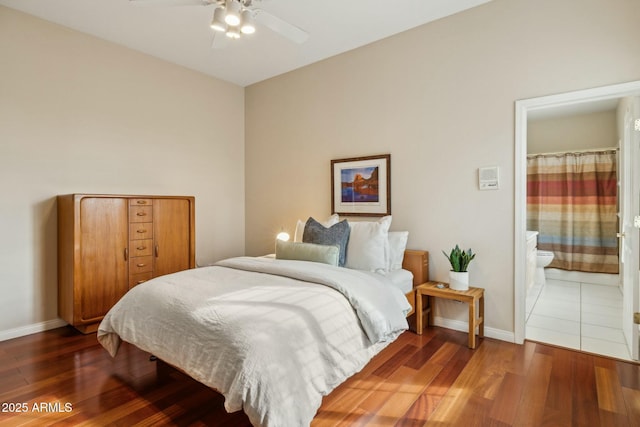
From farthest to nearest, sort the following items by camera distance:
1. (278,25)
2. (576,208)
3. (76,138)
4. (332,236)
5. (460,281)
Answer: (576,208) → (76,138) → (332,236) → (460,281) → (278,25)

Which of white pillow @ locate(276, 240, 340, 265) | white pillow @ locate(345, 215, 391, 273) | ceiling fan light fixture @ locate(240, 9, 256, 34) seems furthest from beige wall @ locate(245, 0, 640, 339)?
ceiling fan light fixture @ locate(240, 9, 256, 34)

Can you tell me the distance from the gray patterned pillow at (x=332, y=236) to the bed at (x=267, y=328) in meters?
A: 0.42

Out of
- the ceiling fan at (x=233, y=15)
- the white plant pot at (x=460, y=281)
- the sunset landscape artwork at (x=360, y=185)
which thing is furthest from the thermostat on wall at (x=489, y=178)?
the ceiling fan at (x=233, y=15)

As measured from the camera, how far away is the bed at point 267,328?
60.9 inches

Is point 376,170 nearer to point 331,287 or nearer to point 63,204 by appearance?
point 331,287

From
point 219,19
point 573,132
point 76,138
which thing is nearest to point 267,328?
point 219,19

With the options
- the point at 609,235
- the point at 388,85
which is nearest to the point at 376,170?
the point at 388,85

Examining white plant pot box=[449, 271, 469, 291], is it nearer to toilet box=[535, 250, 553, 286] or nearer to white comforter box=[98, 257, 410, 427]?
white comforter box=[98, 257, 410, 427]

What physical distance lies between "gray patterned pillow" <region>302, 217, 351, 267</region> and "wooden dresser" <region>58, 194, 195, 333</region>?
1.56m

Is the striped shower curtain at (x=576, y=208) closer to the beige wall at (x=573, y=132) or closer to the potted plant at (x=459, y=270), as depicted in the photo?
the beige wall at (x=573, y=132)

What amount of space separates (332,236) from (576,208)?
4.13 meters

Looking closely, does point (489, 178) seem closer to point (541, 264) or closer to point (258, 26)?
point (258, 26)

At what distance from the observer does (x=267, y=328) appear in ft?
5.52

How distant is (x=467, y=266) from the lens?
120 inches
